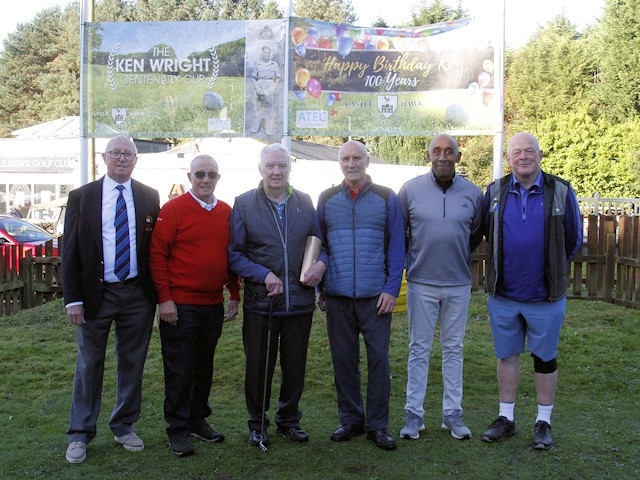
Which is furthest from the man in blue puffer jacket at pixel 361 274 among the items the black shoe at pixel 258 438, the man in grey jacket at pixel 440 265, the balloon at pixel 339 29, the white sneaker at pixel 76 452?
the balloon at pixel 339 29

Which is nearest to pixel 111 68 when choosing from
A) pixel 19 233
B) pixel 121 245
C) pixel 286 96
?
pixel 286 96

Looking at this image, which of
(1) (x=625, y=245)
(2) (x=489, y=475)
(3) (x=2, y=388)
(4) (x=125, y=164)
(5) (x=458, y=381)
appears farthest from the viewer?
(1) (x=625, y=245)

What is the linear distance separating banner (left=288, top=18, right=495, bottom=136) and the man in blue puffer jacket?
16.1 feet

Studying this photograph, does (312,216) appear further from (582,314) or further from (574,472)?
(582,314)

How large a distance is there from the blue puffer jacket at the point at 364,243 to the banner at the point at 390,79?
4.94 metres

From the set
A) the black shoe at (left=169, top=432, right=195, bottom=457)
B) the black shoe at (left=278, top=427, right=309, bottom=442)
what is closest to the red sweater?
the black shoe at (left=169, top=432, right=195, bottom=457)

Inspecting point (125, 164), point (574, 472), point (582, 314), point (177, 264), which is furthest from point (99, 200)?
point (582, 314)

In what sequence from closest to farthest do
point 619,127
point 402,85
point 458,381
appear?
point 458,381
point 402,85
point 619,127

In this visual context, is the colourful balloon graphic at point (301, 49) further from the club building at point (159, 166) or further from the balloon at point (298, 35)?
the club building at point (159, 166)

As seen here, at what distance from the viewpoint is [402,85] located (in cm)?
992

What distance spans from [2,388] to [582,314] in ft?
23.3

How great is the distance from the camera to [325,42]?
9.85 meters

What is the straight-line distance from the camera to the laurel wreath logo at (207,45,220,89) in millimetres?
10047

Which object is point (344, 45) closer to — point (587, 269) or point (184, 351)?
point (587, 269)
